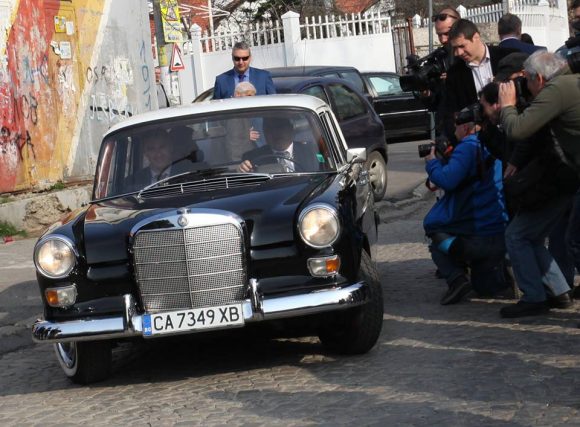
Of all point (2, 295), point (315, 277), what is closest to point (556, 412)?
point (315, 277)

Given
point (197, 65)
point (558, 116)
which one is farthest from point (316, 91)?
point (197, 65)

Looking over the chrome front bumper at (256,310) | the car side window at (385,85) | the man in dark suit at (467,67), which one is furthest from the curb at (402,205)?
the car side window at (385,85)

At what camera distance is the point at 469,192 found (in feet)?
28.0

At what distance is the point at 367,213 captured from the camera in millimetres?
7812

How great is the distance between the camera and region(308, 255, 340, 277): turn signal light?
261 inches

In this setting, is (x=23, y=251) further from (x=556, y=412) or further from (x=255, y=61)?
(x=255, y=61)

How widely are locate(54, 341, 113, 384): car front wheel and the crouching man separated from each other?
8.55ft

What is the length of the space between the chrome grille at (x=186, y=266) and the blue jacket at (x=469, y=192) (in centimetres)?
234

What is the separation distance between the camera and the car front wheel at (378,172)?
1478 cm

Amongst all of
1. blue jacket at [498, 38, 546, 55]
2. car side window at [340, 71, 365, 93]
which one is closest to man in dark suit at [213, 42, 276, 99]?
blue jacket at [498, 38, 546, 55]

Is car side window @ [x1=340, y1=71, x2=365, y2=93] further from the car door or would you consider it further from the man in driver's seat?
the man in driver's seat

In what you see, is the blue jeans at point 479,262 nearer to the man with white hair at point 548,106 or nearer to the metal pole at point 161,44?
the man with white hair at point 548,106

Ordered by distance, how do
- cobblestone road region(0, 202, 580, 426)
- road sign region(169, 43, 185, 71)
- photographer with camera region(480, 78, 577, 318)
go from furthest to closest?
road sign region(169, 43, 185, 71)
photographer with camera region(480, 78, 577, 318)
cobblestone road region(0, 202, 580, 426)

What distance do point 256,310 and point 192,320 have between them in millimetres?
363
